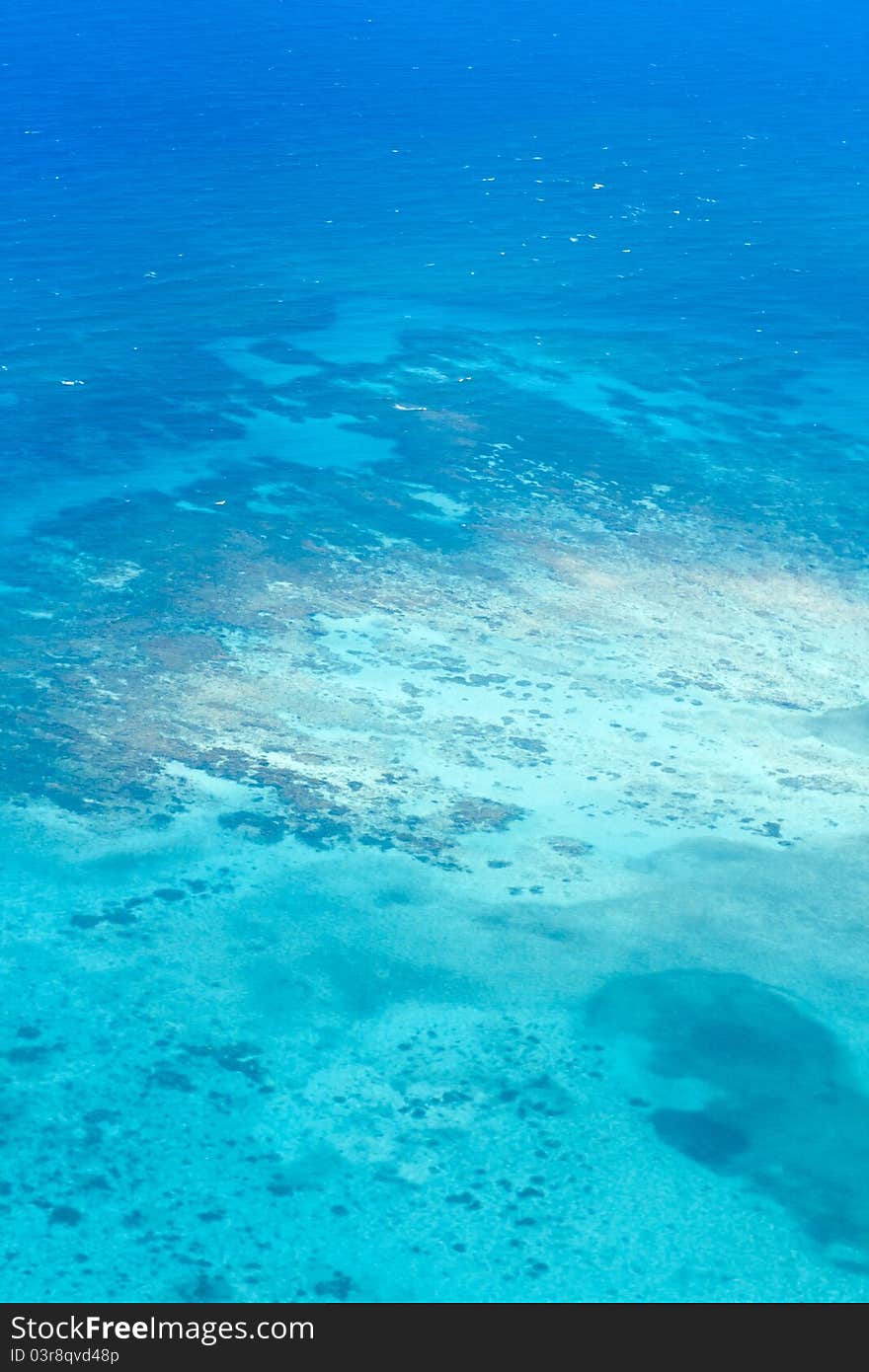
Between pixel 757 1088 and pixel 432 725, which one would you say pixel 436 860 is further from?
pixel 757 1088

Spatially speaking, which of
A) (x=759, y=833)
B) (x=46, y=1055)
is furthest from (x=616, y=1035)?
→ (x=46, y=1055)

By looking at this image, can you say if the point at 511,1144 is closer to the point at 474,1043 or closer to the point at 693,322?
the point at 474,1043

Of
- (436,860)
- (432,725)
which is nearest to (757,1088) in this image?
(436,860)

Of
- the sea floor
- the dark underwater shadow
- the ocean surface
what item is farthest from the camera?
the dark underwater shadow

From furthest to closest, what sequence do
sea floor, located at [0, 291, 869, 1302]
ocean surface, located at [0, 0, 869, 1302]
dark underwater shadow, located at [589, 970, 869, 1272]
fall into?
dark underwater shadow, located at [589, 970, 869, 1272], ocean surface, located at [0, 0, 869, 1302], sea floor, located at [0, 291, 869, 1302]

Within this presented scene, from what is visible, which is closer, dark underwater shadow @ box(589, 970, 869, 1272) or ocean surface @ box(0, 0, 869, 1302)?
ocean surface @ box(0, 0, 869, 1302)

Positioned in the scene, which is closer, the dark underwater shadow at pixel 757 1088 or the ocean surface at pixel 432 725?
the ocean surface at pixel 432 725
